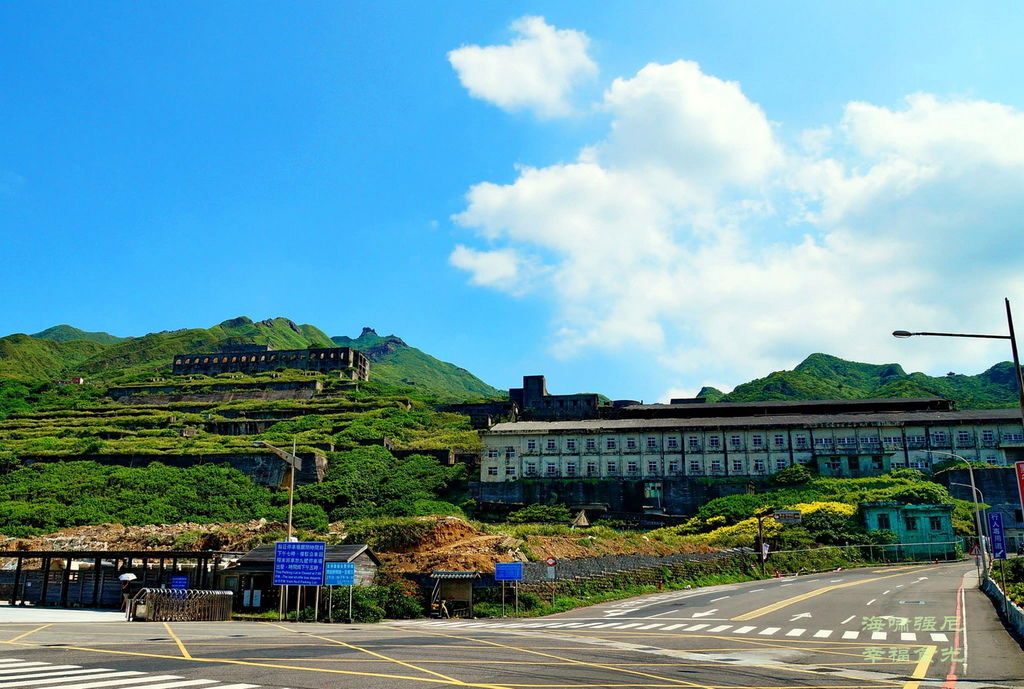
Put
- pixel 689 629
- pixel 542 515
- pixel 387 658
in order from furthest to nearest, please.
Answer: pixel 542 515 < pixel 689 629 < pixel 387 658

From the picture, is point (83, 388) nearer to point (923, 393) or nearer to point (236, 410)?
point (236, 410)

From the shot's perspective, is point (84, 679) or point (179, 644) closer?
point (84, 679)

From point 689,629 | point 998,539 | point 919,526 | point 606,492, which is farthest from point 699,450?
point 689,629

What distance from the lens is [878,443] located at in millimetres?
85688

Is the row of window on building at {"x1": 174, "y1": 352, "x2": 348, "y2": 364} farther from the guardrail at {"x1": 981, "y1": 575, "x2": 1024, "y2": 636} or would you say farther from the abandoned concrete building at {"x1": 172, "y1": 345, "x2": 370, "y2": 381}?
the guardrail at {"x1": 981, "y1": 575, "x2": 1024, "y2": 636}

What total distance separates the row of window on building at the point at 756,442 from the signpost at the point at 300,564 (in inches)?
2300

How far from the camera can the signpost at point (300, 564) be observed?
32.8 metres

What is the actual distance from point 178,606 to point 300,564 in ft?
22.0

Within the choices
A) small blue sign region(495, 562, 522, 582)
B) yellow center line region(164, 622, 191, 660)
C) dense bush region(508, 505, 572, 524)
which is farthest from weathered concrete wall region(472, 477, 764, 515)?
yellow center line region(164, 622, 191, 660)

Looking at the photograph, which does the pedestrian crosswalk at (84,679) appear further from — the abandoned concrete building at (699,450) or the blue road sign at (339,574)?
the abandoned concrete building at (699,450)

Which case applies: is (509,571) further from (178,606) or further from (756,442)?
(756,442)

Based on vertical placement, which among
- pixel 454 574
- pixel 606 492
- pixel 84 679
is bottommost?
pixel 454 574

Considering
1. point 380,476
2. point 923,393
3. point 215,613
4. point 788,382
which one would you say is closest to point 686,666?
point 215,613

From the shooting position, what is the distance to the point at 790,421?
88.6 metres
